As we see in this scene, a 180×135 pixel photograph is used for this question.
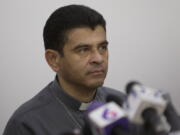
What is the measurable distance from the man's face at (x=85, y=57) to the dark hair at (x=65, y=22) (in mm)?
18

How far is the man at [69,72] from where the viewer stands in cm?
107

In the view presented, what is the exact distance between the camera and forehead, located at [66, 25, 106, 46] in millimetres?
1084

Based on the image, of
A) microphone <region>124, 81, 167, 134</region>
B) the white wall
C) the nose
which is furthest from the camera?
the white wall

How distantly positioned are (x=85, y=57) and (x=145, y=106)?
24.9 inches

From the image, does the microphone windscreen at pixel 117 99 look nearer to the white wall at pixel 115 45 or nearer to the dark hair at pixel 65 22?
the dark hair at pixel 65 22

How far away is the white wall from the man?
2.12 feet

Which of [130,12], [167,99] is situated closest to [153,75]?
[130,12]

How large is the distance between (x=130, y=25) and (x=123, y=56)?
0.69ft

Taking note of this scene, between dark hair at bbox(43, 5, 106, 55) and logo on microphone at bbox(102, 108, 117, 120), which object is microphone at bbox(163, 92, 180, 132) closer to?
logo on microphone at bbox(102, 108, 117, 120)

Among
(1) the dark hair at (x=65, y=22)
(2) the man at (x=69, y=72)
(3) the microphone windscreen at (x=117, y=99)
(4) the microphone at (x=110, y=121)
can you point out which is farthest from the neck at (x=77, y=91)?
(4) the microphone at (x=110, y=121)

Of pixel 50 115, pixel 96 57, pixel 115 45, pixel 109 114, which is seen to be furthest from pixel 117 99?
pixel 115 45

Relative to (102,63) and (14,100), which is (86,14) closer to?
(102,63)

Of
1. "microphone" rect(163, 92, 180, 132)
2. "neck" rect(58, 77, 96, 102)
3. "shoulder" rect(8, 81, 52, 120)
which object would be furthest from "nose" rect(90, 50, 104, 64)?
"microphone" rect(163, 92, 180, 132)

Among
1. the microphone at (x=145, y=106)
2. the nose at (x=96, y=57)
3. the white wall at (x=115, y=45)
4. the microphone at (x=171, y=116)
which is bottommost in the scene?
the white wall at (x=115, y=45)
